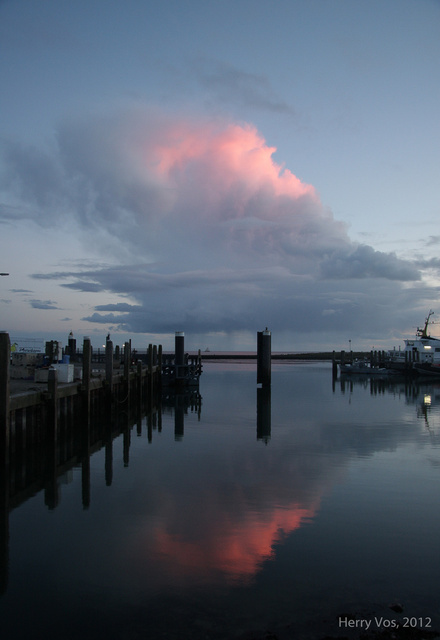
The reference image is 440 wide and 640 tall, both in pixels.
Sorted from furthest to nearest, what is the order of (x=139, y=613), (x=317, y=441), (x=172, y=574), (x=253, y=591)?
(x=317, y=441) → (x=172, y=574) → (x=253, y=591) → (x=139, y=613)

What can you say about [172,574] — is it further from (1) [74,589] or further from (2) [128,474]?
(2) [128,474]

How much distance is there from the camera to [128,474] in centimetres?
1555

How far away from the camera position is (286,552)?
30.0 feet

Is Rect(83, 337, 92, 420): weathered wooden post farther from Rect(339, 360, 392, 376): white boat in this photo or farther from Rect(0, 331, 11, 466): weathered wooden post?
Rect(339, 360, 392, 376): white boat

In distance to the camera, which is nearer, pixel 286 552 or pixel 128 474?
pixel 286 552

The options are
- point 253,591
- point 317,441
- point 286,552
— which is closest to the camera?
point 253,591

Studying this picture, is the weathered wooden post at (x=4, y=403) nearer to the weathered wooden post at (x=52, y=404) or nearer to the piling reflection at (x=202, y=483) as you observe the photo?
the piling reflection at (x=202, y=483)

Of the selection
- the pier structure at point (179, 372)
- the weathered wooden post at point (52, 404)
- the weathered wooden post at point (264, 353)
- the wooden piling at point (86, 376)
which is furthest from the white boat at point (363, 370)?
the weathered wooden post at point (52, 404)

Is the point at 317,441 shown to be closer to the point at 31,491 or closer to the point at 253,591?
the point at 31,491

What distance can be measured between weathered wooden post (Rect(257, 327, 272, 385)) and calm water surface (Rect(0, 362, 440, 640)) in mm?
25009

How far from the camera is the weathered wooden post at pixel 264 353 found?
1746 inches

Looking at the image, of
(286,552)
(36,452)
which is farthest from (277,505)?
(36,452)

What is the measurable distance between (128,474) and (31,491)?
10.6 ft

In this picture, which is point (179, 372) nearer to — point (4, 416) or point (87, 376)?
point (87, 376)
